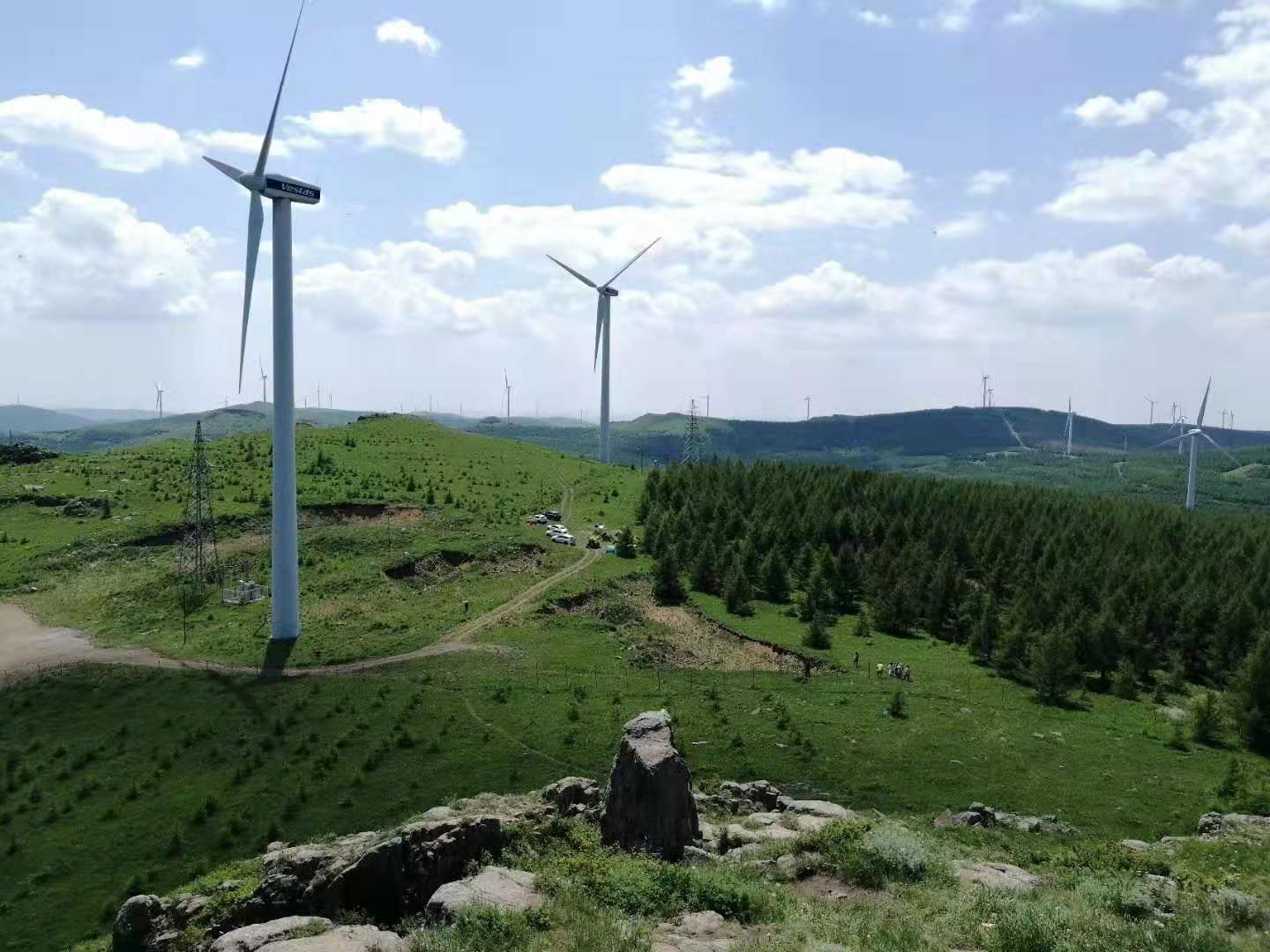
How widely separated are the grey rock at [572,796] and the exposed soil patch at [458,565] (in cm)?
4398

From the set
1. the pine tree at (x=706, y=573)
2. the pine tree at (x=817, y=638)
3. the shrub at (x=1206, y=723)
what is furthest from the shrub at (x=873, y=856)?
the pine tree at (x=706, y=573)

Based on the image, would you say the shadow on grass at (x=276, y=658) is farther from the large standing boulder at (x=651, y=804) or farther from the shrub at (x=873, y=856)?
the shrub at (x=873, y=856)

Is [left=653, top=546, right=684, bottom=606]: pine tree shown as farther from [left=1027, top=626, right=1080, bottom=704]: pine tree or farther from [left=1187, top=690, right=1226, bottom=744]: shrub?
[left=1187, top=690, right=1226, bottom=744]: shrub

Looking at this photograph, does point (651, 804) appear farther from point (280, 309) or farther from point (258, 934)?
point (280, 309)

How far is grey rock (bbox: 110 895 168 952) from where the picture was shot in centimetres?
2673

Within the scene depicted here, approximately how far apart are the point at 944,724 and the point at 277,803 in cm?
3741

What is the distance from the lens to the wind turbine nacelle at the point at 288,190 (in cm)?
5806

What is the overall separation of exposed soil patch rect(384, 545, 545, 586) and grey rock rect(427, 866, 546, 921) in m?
54.6

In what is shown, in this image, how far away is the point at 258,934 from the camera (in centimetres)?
2084

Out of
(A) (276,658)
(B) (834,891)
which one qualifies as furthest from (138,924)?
(A) (276,658)

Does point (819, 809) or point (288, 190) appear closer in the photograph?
point (819, 809)

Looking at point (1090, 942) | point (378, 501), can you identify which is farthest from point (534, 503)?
point (1090, 942)

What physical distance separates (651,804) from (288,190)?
168 ft

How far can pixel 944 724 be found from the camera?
49.0 meters
